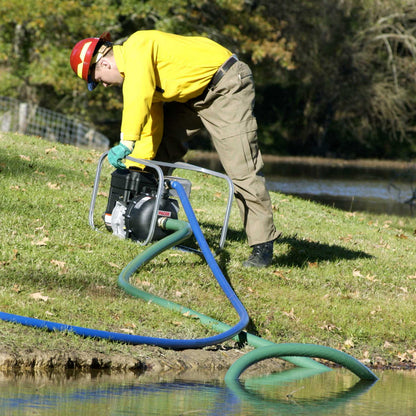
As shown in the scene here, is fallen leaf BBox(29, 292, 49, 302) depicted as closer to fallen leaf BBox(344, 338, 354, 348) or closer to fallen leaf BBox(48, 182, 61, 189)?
fallen leaf BBox(344, 338, 354, 348)

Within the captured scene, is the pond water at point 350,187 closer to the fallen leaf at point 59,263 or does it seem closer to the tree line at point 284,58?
the tree line at point 284,58

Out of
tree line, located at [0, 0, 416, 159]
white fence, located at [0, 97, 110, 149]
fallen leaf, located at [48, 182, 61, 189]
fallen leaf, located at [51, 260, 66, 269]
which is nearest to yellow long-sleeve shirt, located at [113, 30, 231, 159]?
fallen leaf, located at [51, 260, 66, 269]

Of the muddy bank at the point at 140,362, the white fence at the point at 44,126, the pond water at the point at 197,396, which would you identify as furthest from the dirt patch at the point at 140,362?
the white fence at the point at 44,126

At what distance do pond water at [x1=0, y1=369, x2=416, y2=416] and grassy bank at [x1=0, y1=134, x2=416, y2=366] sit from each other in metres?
0.37

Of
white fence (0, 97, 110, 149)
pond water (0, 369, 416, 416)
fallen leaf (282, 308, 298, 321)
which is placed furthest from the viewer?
white fence (0, 97, 110, 149)

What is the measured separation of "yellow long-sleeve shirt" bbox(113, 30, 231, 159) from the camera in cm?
571

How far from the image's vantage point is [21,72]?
2281cm

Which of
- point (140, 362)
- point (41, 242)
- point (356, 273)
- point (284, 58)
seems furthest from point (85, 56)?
point (284, 58)

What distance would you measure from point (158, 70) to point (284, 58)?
18605 millimetres

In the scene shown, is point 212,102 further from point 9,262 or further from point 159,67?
point 9,262

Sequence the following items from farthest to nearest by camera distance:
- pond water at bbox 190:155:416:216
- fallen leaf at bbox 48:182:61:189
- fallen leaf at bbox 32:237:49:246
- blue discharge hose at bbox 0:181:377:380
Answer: pond water at bbox 190:155:416:216 < fallen leaf at bbox 48:182:61:189 < fallen leaf at bbox 32:237:49:246 < blue discharge hose at bbox 0:181:377:380

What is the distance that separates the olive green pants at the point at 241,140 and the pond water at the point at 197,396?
5.80 ft

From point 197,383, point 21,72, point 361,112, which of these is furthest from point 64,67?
point 197,383

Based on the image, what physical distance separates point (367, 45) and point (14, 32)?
1498 cm
